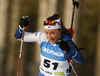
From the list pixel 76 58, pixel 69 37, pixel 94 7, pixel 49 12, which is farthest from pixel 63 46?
pixel 94 7

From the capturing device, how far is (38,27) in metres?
4.85

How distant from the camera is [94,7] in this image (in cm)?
484

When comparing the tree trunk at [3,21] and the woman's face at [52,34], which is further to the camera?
the tree trunk at [3,21]

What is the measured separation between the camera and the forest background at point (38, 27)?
4754mm

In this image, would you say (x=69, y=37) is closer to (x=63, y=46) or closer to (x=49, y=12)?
(x=63, y=46)

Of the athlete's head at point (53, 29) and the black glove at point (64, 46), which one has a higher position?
the athlete's head at point (53, 29)

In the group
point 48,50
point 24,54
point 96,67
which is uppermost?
point 48,50

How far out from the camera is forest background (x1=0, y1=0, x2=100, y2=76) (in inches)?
187

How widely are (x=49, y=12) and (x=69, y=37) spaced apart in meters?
1.74

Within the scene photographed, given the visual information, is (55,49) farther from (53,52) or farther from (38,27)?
(38,27)

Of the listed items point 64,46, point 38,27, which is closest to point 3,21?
point 38,27

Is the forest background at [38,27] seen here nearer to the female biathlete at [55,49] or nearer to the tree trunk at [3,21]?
the tree trunk at [3,21]

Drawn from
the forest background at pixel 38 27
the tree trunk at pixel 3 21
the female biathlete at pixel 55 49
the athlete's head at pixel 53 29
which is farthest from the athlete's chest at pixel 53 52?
the tree trunk at pixel 3 21

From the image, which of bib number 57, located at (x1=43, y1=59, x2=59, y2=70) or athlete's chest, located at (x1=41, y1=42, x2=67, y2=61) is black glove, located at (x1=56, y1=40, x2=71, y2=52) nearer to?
athlete's chest, located at (x1=41, y1=42, x2=67, y2=61)
